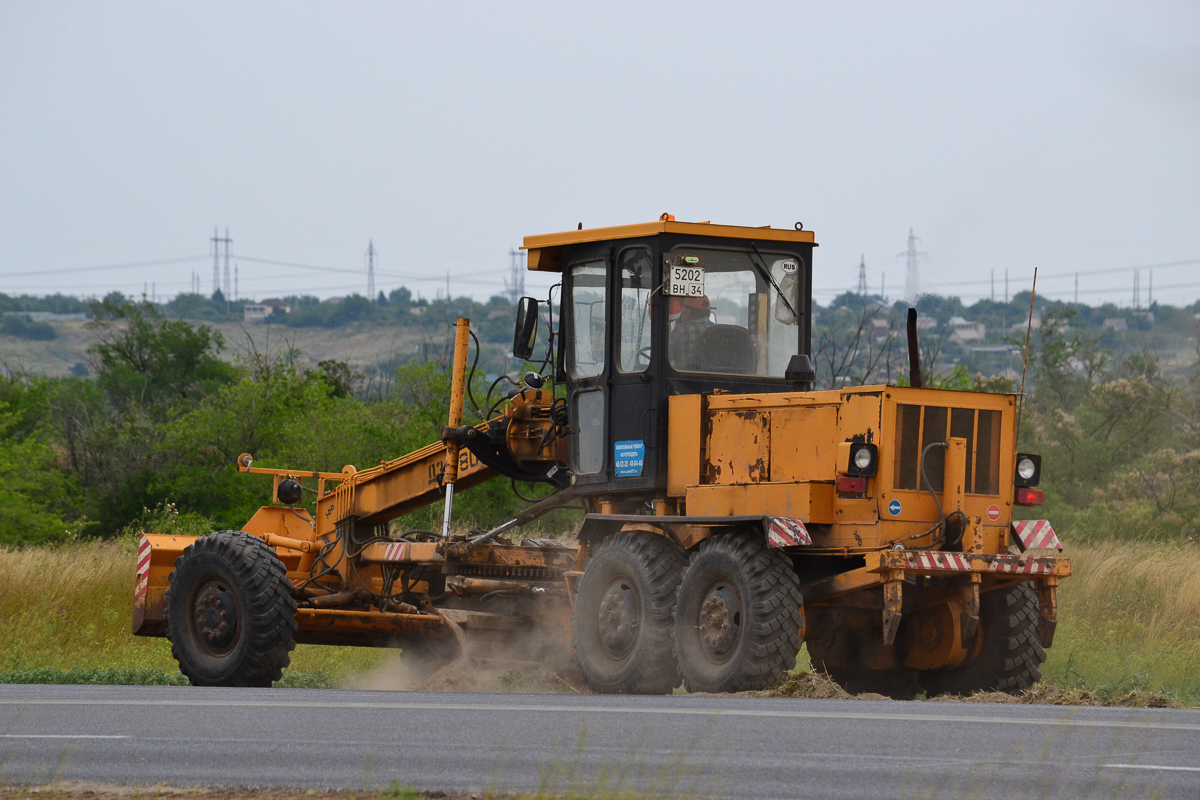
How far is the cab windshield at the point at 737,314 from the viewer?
12.9 meters

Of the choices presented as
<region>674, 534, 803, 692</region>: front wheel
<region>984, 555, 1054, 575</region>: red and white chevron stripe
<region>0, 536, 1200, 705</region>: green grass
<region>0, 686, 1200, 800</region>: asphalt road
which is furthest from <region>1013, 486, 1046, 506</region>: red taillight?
<region>0, 536, 1200, 705</region>: green grass

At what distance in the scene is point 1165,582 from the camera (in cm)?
1861

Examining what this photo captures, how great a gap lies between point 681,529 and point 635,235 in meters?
2.37

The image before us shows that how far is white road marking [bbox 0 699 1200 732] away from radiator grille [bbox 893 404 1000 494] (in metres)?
2.69

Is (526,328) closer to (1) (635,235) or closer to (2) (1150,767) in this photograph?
(1) (635,235)

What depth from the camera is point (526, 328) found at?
1294cm

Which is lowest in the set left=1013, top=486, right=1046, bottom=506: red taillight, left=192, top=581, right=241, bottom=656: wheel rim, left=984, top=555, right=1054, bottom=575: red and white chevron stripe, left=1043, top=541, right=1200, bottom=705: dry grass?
left=1043, top=541, right=1200, bottom=705: dry grass

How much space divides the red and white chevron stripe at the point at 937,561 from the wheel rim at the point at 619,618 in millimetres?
2227

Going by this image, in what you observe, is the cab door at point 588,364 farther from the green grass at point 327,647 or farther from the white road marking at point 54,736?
the white road marking at point 54,736

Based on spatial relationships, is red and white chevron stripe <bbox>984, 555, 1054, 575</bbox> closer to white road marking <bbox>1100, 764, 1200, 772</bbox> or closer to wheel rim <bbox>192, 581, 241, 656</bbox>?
white road marking <bbox>1100, 764, 1200, 772</bbox>

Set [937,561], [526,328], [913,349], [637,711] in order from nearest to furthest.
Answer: [637,711] < [937,561] < [913,349] < [526,328]

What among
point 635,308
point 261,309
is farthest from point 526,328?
point 261,309

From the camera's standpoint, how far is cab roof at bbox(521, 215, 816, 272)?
12844mm

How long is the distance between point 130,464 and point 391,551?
2049 cm
